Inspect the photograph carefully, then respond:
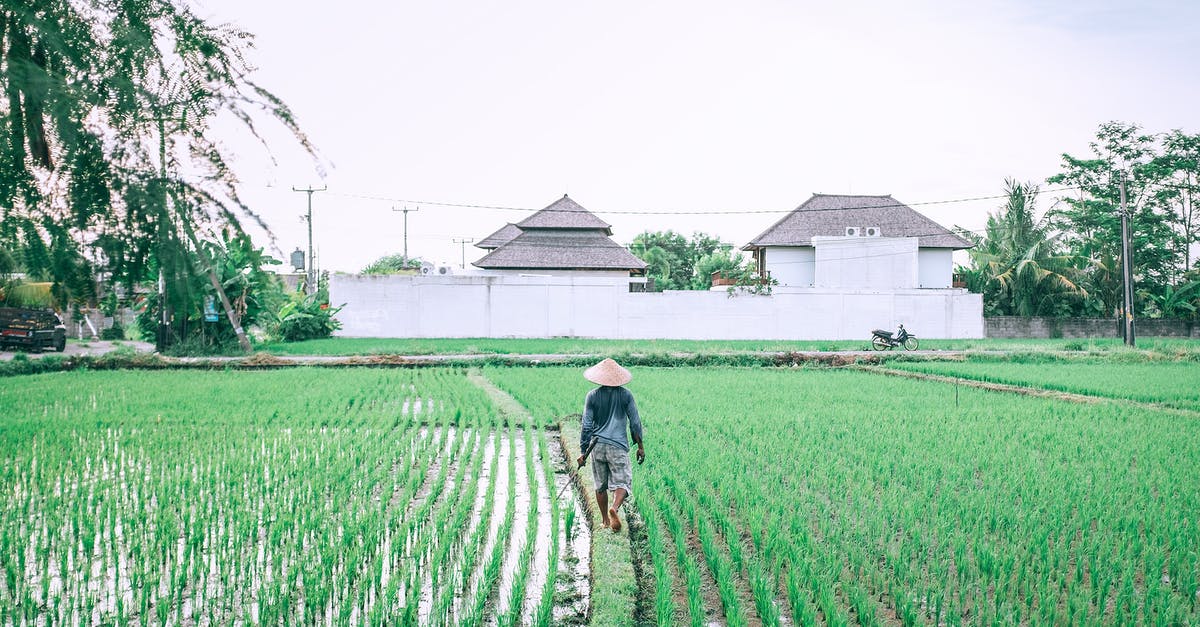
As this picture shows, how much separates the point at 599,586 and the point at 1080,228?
128 ft

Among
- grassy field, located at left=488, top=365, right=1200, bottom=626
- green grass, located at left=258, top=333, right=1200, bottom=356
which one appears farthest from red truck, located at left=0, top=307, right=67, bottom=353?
grassy field, located at left=488, top=365, right=1200, bottom=626

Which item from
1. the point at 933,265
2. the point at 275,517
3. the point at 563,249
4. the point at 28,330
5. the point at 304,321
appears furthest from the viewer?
the point at 933,265

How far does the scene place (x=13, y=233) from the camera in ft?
6.53

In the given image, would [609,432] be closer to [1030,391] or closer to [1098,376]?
[1030,391]

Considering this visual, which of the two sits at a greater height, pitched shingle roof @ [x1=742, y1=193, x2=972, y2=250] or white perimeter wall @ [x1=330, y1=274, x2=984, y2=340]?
pitched shingle roof @ [x1=742, y1=193, x2=972, y2=250]

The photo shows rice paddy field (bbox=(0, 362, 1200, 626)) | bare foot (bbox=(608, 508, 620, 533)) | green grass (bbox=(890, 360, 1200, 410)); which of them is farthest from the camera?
green grass (bbox=(890, 360, 1200, 410))

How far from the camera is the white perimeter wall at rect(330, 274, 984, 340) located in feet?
95.3

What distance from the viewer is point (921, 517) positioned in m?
6.19

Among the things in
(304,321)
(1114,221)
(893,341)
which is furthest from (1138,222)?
(304,321)

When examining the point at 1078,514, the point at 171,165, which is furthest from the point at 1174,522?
the point at 171,165

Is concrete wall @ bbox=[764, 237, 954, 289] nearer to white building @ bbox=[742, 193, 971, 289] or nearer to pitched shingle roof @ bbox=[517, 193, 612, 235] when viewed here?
white building @ bbox=[742, 193, 971, 289]

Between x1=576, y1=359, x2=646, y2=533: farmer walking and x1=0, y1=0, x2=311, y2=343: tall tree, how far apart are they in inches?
166

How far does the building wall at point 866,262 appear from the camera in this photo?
115 ft

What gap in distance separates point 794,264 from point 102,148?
40238mm
